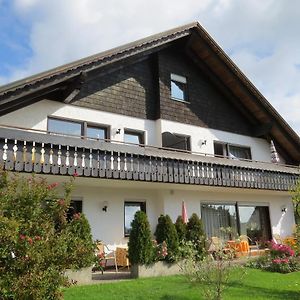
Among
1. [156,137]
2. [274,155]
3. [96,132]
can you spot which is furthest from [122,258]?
[274,155]

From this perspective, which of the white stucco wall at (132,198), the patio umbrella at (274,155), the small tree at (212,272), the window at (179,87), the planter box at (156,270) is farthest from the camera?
the patio umbrella at (274,155)

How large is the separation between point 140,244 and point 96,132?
5.43 m

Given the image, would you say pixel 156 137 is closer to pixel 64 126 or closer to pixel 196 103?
pixel 196 103

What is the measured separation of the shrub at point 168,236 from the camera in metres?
12.1

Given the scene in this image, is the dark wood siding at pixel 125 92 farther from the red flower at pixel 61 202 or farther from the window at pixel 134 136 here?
the red flower at pixel 61 202

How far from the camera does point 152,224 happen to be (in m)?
15.9

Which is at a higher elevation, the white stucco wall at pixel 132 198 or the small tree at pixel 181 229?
the white stucco wall at pixel 132 198

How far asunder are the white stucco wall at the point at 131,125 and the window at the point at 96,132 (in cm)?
29

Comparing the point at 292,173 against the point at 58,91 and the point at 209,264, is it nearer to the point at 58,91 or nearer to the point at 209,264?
the point at 58,91

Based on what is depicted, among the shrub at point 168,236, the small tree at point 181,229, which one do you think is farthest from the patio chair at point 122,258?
the small tree at point 181,229

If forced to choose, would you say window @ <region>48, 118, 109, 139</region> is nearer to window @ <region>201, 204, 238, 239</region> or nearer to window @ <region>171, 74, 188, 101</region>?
window @ <region>171, 74, 188, 101</region>

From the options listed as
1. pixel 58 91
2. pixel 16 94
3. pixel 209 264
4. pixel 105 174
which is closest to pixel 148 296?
pixel 209 264

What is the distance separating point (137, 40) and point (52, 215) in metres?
11.4

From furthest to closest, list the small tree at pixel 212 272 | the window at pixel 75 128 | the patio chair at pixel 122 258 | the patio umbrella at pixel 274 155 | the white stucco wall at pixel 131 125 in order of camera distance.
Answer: the patio umbrella at pixel 274 155 → the window at pixel 75 128 → the white stucco wall at pixel 131 125 → the patio chair at pixel 122 258 → the small tree at pixel 212 272
